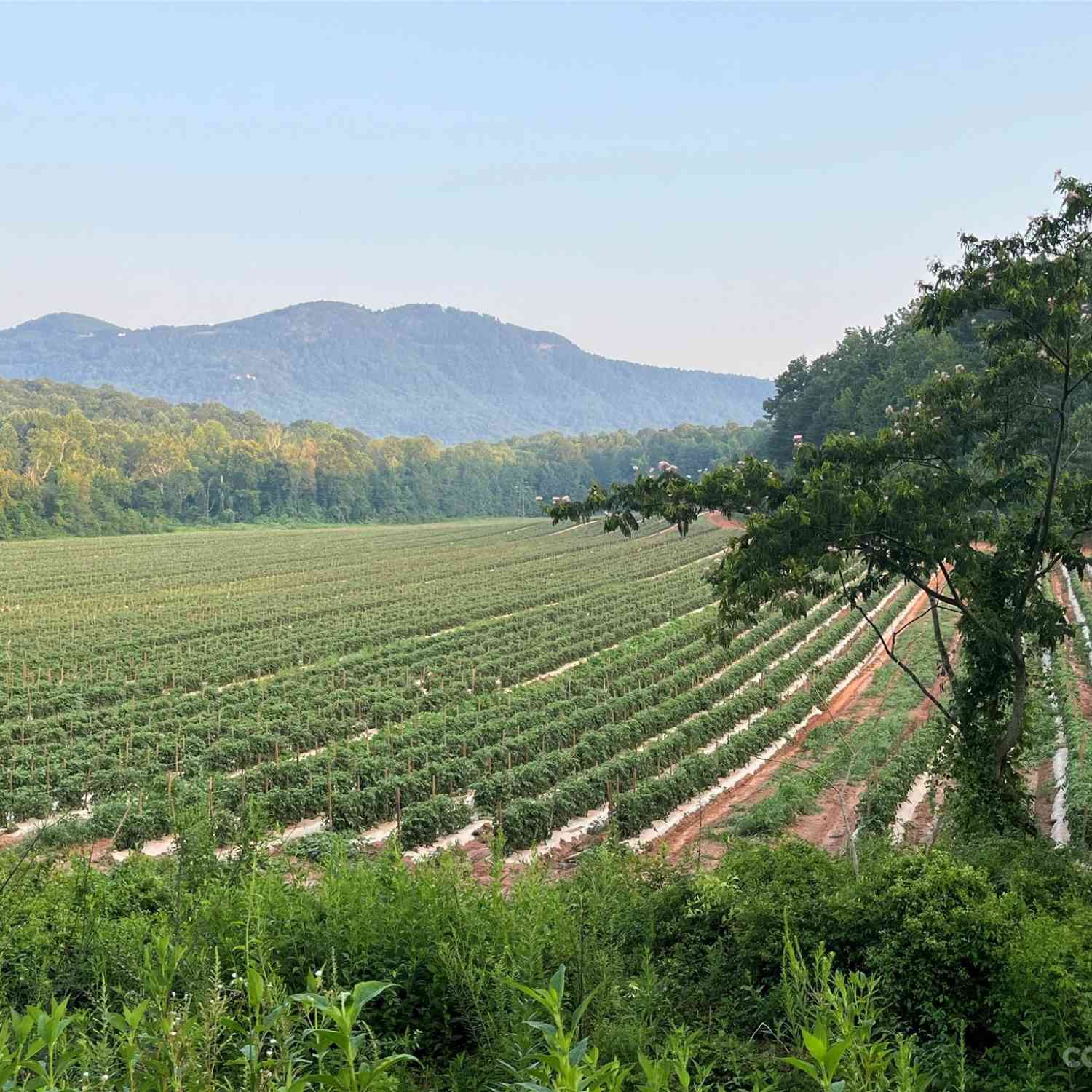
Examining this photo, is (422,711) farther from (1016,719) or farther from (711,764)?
(1016,719)

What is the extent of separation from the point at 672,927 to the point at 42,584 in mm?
52120

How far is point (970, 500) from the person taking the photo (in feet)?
35.4

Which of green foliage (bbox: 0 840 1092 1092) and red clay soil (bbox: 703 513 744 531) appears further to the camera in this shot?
red clay soil (bbox: 703 513 744 531)

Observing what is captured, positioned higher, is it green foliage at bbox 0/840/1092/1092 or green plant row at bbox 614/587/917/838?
green foliage at bbox 0/840/1092/1092

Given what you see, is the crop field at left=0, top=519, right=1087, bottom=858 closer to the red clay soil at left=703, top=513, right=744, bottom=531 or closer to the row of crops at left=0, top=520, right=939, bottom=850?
the row of crops at left=0, top=520, right=939, bottom=850

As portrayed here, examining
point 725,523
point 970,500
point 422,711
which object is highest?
point 970,500

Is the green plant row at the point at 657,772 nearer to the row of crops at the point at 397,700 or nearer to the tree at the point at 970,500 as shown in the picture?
the row of crops at the point at 397,700

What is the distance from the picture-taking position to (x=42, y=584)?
169ft

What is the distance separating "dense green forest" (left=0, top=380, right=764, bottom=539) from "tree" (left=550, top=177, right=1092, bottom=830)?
86.6 meters

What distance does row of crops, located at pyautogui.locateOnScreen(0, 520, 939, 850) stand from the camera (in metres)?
14.7

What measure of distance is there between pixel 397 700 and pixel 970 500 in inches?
561

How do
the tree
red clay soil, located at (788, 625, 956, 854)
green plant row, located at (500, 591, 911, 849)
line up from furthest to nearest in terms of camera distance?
green plant row, located at (500, 591, 911, 849)
red clay soil, located at (788, 625, 956, 854)
the tree

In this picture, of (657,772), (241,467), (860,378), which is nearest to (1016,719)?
(657,772)

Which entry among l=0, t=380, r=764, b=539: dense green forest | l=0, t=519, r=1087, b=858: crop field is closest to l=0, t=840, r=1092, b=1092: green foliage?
l=0, t=519, r=1087, b=858: crop field
